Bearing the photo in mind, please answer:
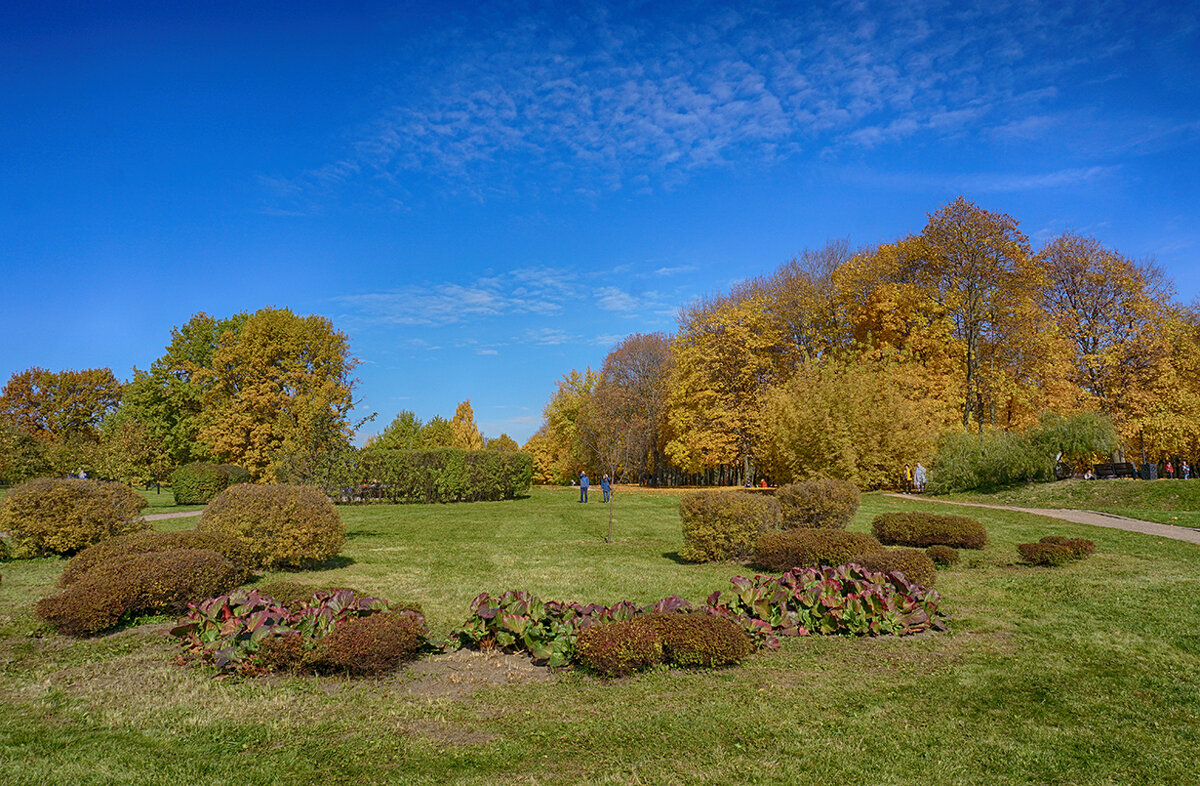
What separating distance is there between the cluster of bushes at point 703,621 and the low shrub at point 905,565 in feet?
1.62

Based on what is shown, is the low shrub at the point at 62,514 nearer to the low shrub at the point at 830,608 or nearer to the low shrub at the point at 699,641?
the low shrub at the point at 699,641

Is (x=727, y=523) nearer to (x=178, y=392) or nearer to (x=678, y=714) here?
(x=678, y=714)

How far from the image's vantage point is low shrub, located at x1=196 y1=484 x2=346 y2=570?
32.1 ft

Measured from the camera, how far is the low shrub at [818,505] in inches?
465

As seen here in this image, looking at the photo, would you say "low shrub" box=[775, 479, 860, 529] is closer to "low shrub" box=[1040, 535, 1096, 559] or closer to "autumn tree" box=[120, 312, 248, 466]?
"low shrub" box=[1040, 535, 1096, 559]

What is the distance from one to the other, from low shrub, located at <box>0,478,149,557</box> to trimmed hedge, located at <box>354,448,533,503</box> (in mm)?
13330

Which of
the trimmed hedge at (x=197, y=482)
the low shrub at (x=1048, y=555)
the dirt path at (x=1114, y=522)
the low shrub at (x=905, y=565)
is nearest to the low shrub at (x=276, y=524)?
the low shrub at (x=905, y=565)

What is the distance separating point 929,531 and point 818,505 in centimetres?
199

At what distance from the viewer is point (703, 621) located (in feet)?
18.1

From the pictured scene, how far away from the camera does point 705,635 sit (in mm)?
5371

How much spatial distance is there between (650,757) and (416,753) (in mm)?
A: 1314

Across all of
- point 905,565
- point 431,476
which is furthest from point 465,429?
point 905,565

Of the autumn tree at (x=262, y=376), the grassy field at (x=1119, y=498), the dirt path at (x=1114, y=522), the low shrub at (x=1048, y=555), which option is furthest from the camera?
the autumn tree at (x=262, y=376)

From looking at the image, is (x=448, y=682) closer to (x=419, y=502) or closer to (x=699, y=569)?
(x=699, y=569)
